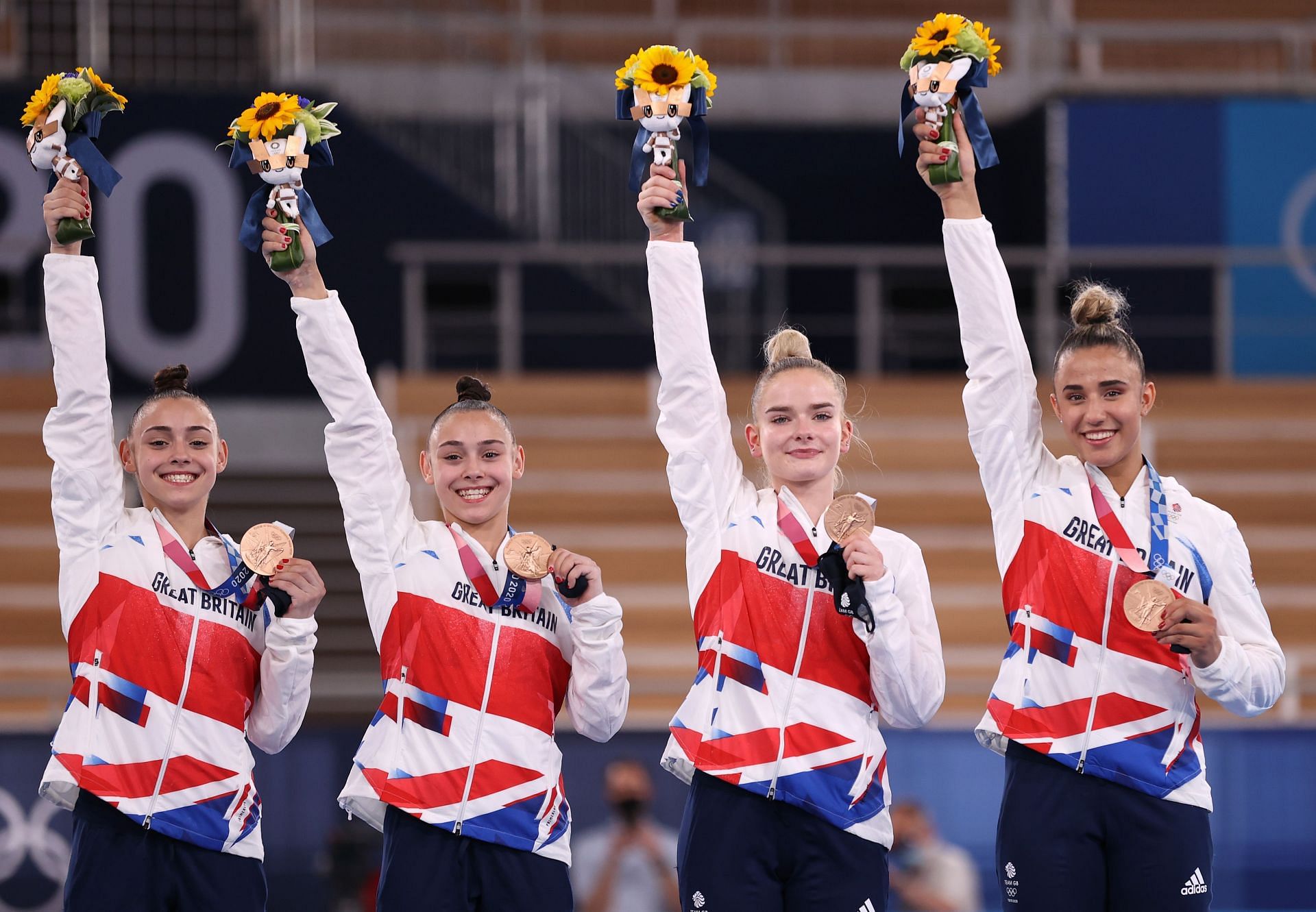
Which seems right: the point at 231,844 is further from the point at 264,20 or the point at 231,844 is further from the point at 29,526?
the point at 264,20

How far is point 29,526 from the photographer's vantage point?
1080 centimetres

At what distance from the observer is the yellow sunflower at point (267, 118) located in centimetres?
471

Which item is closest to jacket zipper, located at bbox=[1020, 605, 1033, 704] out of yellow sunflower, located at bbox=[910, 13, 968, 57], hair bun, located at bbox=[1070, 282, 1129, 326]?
hair bun, located at bbox=[1070, 282, 1129, 326]

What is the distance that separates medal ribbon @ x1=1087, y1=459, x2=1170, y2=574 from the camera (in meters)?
4.59

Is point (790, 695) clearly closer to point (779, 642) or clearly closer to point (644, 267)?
point (779, 642)

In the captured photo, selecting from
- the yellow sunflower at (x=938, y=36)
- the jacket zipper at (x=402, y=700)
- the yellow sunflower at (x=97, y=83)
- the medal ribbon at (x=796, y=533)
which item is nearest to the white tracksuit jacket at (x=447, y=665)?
the jacket zipper at (x=402, y=700)

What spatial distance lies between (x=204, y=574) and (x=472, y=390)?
881 millimetres

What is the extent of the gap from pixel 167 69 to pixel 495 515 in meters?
7.64

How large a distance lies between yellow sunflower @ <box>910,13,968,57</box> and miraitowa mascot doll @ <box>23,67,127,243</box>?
2.17 metres

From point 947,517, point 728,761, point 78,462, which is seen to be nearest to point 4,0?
point 947,517

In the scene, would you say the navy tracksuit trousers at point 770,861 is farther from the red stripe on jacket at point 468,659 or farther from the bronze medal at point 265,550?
the bronze medal at point 265,550

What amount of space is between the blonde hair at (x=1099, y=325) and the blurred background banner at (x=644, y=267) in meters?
3.43

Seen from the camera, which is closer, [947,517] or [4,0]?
[947,517]

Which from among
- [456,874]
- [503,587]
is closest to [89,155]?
[503,587]
